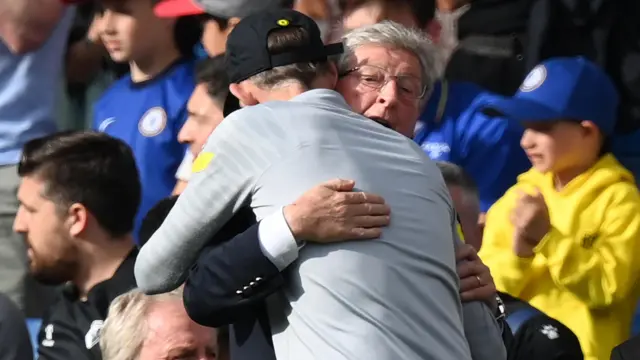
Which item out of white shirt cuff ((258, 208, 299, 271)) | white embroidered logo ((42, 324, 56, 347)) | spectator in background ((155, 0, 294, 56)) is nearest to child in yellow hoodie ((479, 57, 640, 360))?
spectator in background ((155, 0, 294, 56))

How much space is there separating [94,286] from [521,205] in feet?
3.75

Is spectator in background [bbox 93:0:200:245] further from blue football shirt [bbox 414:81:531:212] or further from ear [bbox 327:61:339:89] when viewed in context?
ear [bbox 327:61:339:89]

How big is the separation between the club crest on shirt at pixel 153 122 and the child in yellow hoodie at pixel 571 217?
1.17 metres

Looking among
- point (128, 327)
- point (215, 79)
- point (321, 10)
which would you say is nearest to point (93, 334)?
point (128, 327)

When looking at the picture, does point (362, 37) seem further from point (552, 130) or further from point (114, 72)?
point (114, 72)

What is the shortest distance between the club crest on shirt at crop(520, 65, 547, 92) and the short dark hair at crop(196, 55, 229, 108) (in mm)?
926

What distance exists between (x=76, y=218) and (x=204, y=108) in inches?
33.8

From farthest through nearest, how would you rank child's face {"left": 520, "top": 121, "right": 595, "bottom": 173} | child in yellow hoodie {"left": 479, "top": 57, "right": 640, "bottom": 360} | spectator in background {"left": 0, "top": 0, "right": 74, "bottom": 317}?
spectator in background {"left": 0, "top": 0, "right": 74, "bottom": 317} < child's face {"left": 520, "top": 121, "right": 595, "bottom": 173} < child in yellow hoodie {"left": 479, "top": 57, "right": 640, "bottom": 360}

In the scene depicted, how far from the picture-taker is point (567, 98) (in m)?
4.29

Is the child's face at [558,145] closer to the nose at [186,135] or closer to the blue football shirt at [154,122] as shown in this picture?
the nose at [186,135]

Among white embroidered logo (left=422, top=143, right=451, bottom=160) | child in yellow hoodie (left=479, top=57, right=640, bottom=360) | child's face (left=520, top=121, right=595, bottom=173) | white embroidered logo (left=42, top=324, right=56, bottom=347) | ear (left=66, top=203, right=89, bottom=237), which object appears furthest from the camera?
white embroidered logo (left=422, top=143, right=451, bottom=160)

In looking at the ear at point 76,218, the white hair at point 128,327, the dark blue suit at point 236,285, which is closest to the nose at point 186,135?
the ear at point 76,218

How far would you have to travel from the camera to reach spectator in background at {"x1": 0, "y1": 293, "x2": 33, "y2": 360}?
363 cm

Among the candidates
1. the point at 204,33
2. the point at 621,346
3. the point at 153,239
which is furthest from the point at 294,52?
the point at 204,33
